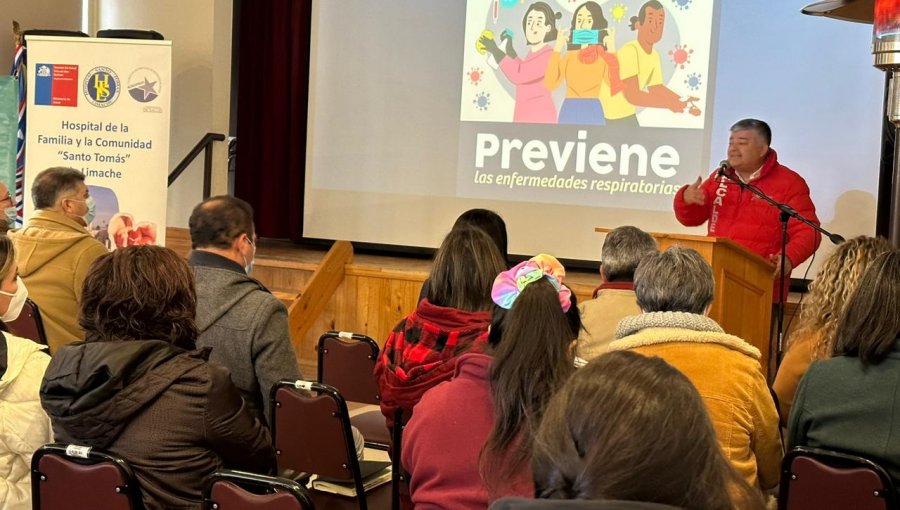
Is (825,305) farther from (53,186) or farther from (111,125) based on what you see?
(111,125)

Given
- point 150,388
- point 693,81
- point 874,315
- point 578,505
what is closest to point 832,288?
point 874,315

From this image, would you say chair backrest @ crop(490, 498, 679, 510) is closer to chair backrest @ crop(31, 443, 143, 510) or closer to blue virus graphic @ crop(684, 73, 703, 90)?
chair backrest @ crop(31, 443, 143, 510)

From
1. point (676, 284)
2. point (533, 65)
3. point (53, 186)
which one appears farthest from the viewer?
point (533, 65)

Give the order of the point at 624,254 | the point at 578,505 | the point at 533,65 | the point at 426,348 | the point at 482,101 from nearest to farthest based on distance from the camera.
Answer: the point at 578,505
the point at 426,348
the point at 624,254
the point at 533,65
the point at 482,101

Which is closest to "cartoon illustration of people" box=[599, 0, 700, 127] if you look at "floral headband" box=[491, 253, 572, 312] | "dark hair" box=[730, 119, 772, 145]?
"dark hair" box=[730, 119, 772, 145]

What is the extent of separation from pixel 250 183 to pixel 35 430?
506 centimetres

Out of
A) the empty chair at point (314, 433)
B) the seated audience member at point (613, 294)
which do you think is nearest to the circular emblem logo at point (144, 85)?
the seated audience member at point (613, 294)

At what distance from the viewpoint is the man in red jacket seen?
5.23m

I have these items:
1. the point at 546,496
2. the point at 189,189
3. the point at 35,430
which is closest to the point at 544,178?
the point at 189,189

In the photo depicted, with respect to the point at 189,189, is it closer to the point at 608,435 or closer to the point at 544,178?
the point at 544,178

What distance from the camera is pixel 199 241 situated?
309cm

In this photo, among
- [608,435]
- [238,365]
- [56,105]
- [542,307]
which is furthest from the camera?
[56,105]

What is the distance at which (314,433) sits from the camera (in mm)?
2807

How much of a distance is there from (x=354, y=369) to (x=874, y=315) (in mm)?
1872
